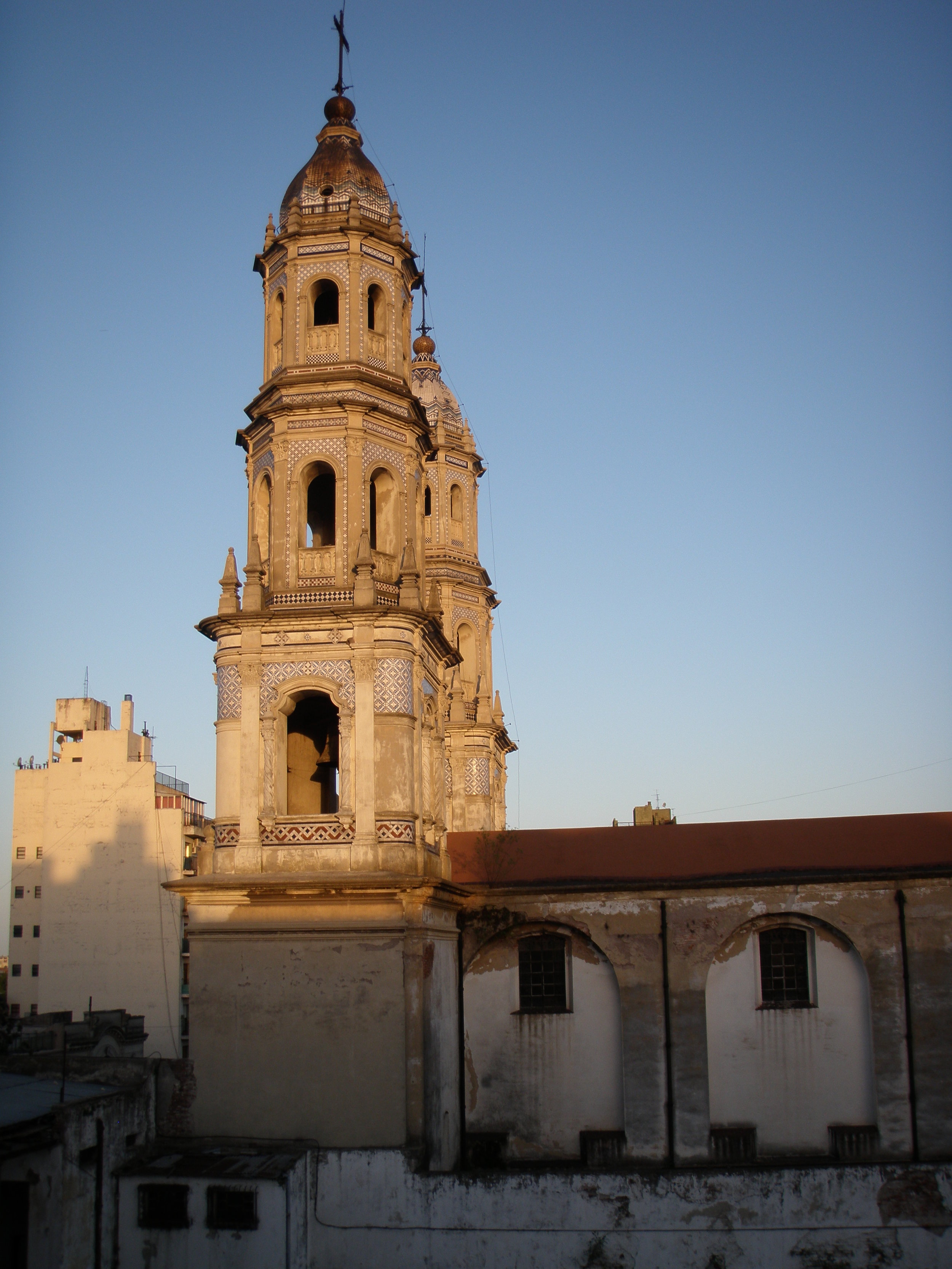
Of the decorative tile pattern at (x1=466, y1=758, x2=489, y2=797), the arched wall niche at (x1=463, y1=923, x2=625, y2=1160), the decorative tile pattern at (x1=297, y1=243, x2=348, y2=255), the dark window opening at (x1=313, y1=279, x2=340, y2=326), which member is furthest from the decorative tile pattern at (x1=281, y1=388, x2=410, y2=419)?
the decorative tile pattern at (x1=466, y1=758, x2=489, y2=797)

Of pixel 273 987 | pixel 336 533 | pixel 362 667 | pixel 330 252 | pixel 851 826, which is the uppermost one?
pixel 330 252

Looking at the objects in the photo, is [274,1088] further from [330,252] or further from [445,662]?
[330,252]

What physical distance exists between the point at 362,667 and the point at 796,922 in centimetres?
1024

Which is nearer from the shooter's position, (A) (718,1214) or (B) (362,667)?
(A) (718,1214)

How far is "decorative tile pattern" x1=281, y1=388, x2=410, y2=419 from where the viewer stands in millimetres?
24031

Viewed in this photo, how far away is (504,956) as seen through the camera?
2522 centimetres

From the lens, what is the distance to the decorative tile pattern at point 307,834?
866 inches

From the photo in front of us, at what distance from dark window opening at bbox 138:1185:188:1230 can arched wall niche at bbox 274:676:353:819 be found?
6.29 metres

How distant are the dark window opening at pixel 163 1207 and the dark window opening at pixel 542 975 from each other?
8031 millimetres

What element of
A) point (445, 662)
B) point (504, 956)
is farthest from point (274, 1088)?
point (445, 662)

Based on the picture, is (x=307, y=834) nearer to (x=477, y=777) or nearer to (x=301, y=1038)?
(x=301, y=1038)

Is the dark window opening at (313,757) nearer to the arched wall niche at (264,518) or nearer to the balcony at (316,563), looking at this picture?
Answer: the balcony at (316,563)

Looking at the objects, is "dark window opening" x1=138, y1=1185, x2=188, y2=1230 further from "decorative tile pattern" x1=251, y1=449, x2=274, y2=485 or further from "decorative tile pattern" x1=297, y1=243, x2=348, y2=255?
"decorative tile pattern" x1=297, y1=243, x2=348, y2=255

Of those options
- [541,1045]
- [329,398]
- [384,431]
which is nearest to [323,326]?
[329,398]
